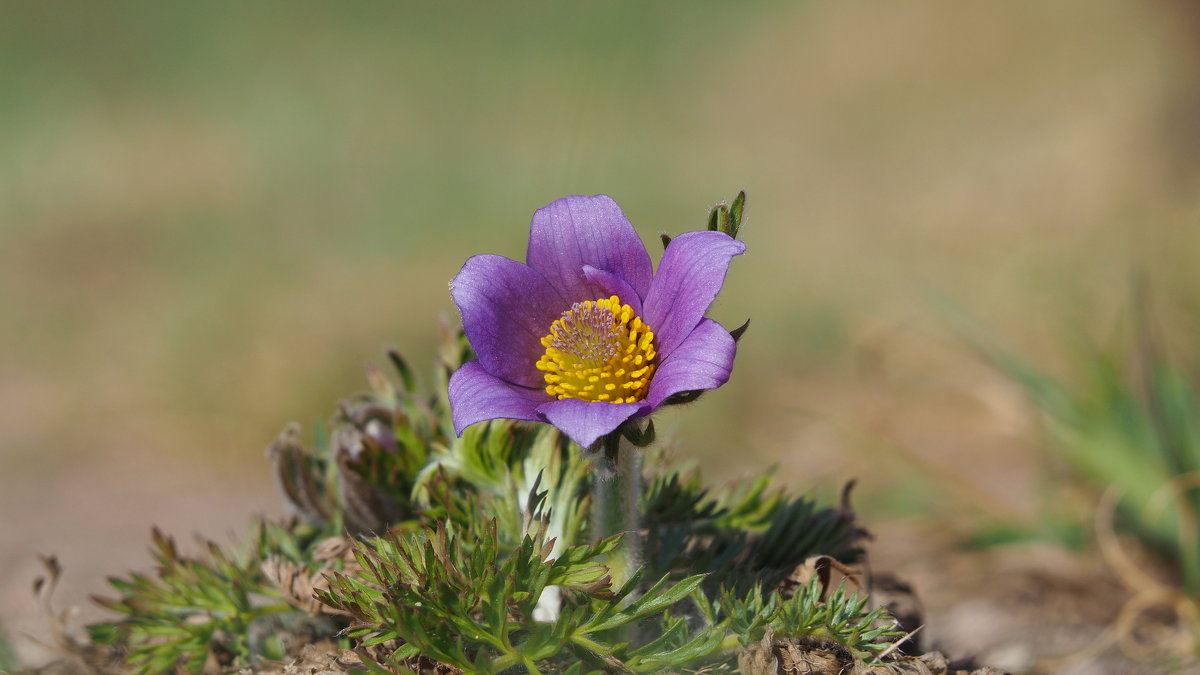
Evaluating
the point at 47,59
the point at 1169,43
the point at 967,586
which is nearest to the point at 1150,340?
the point at 967,586

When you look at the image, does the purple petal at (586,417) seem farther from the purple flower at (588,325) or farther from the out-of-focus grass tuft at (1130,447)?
the out-of-focus grass tuft at (1130,447)

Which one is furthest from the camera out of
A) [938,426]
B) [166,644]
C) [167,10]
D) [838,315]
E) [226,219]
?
[167,10]

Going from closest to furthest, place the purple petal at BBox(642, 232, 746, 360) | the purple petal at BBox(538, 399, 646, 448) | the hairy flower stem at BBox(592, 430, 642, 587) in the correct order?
the purple petal at BBox(538, 399, 646, 448) → the purple petal at BBox(642, 232, 746, 360) → the hairy flower stem at BBox(592, 430, 642, 587)

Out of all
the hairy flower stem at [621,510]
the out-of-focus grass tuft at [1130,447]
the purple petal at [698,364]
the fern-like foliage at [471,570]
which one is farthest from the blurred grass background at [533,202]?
the purple petal at [698,364]

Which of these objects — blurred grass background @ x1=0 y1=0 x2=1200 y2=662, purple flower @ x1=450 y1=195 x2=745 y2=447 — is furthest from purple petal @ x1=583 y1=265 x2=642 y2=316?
blurred grass background @ x1=0 y1=0 x2=1200 y2=662

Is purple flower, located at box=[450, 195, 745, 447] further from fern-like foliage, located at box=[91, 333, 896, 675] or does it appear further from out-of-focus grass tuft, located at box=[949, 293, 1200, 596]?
out-of-focus grass tuft, located at box=[949, 293, 1200, 596]

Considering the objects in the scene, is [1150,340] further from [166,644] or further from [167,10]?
[167,10]
